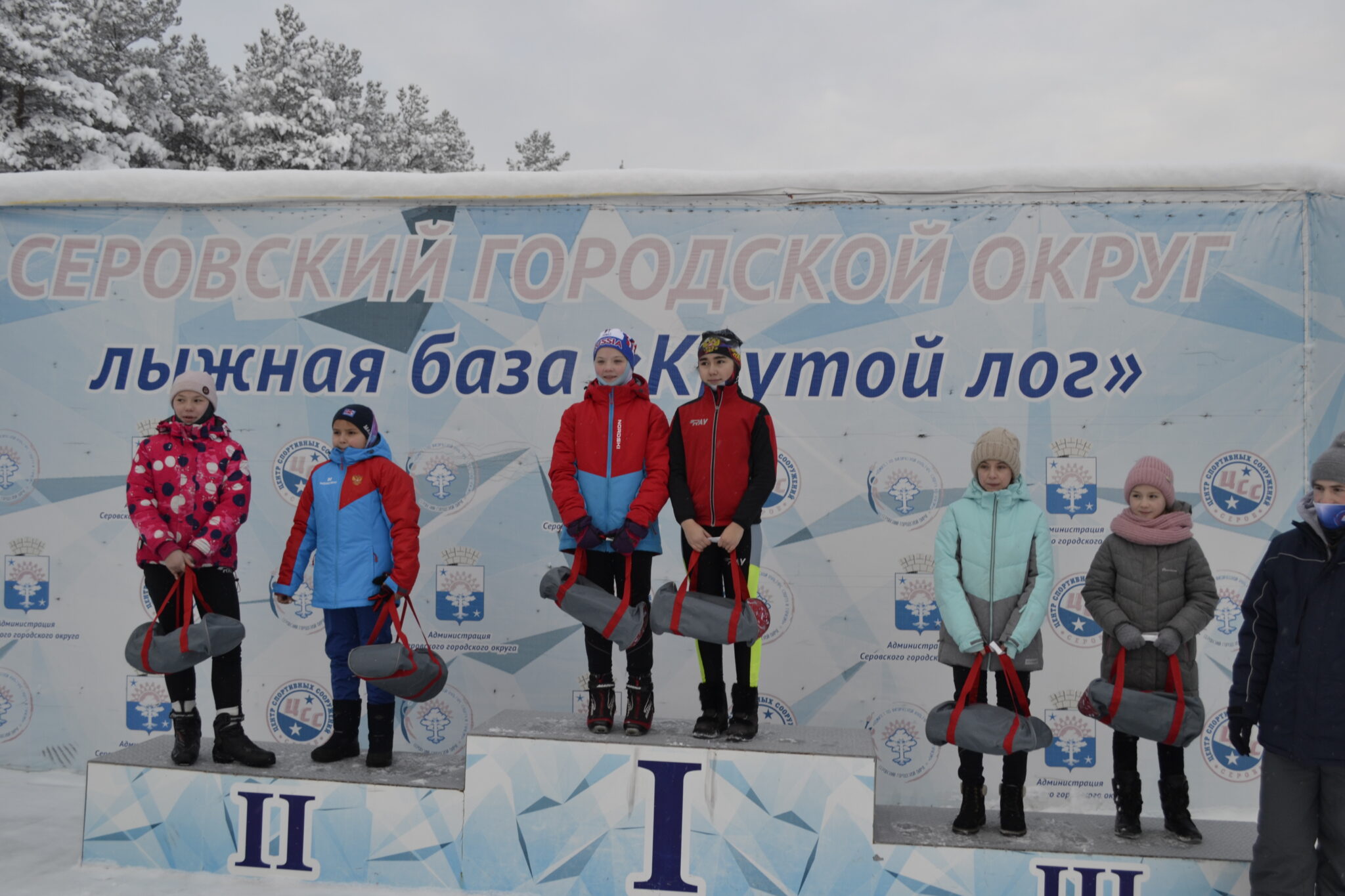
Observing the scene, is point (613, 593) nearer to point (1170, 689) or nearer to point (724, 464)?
point (724, 464)

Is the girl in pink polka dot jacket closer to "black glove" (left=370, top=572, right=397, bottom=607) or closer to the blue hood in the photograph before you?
the blue hood

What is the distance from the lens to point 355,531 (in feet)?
11.1

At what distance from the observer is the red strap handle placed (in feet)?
9.48

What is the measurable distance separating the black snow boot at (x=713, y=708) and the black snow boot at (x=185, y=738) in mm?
1813

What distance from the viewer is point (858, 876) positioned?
2977 millimetres

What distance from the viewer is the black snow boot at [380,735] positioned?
11.3ft

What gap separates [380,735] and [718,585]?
1.38 m

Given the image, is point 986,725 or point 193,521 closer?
point 986,725

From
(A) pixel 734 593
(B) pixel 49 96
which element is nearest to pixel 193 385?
(A) pixel 734 593

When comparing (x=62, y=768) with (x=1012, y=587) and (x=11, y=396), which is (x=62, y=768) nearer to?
(x=11, y=396)

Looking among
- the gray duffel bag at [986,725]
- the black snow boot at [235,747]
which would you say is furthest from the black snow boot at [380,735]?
the gray duffel bag at [986,725]

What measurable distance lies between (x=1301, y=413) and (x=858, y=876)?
264cm

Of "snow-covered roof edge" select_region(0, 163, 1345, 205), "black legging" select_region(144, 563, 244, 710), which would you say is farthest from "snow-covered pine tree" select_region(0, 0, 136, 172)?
"black legging" select_region(144, 563, 244, 710)

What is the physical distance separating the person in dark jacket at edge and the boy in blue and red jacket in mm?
2658
